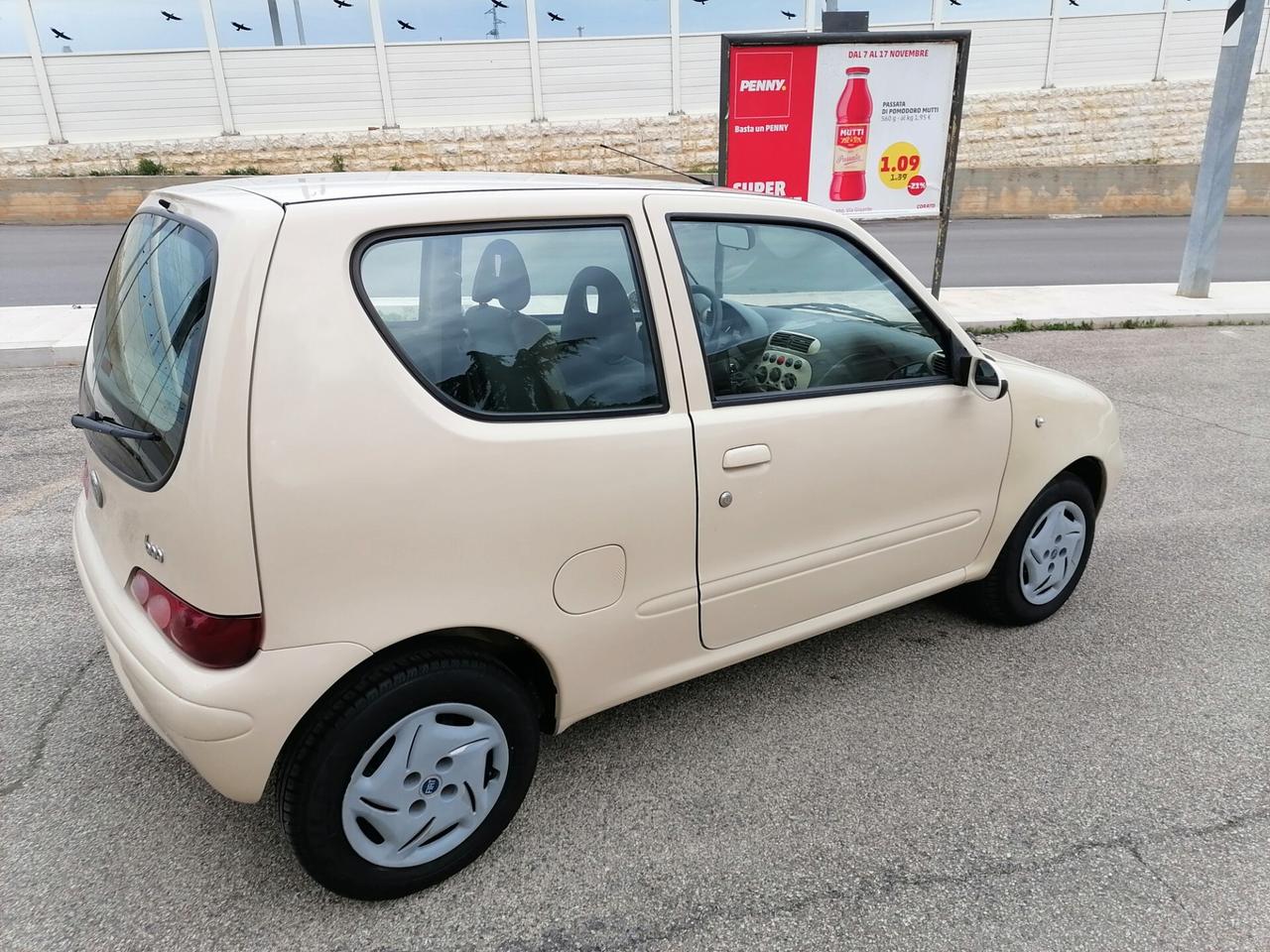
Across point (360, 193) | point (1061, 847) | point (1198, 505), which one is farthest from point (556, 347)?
point (1198, 505)

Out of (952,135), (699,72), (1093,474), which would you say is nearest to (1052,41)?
(699,72)

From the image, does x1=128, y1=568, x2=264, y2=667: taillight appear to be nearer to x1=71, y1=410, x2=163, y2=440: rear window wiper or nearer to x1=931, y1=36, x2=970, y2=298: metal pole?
x1=71, y1=410, x2=163, y2=440: rear window wiper

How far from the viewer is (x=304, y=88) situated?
2573 centimetres

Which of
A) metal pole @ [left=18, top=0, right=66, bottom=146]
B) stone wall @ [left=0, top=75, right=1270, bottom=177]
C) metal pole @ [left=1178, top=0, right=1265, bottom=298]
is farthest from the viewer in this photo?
stone wall @ [left=0, top=75, right=1270, bottom=177]

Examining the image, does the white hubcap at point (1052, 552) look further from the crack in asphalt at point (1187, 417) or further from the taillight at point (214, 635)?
the crack in asphalt at point (1187, 417)

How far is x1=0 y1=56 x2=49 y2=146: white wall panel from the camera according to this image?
2452cm

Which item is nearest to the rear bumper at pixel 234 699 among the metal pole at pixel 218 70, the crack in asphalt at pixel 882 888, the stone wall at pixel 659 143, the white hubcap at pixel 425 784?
the white hubcap at pixel 425 784

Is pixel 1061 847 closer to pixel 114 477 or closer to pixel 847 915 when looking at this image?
pixel 847 915

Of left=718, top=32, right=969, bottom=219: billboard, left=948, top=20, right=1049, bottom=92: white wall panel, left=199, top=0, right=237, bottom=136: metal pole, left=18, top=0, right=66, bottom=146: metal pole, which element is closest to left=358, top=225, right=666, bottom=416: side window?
left=718, top=32, right=969, bottom=219: billboard

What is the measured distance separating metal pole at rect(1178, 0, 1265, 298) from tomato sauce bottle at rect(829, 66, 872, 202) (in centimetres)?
435

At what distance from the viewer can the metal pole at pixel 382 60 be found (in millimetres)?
25641

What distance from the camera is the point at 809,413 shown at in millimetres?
2623

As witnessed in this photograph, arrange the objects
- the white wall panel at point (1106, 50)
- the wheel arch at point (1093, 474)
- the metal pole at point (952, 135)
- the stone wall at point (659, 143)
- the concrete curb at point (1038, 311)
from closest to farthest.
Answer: the wheel arch at point (1093, 474)
the metal pole at point (952, 135)
the concrete curb at point (1038, 311)
the stone wall at point (659, 143)
the white wall panel at point (1106, 50)

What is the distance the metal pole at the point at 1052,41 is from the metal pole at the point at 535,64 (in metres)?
15.5
